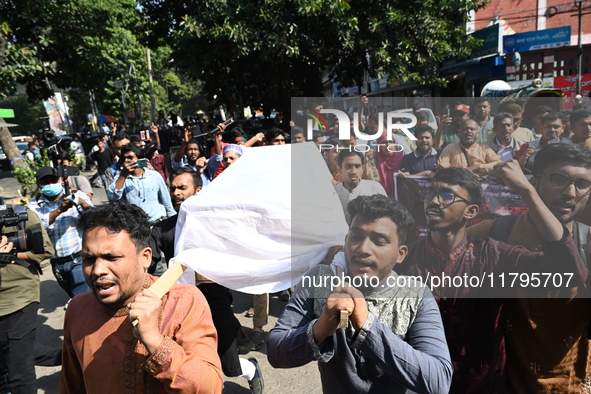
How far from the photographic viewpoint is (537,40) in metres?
17.9

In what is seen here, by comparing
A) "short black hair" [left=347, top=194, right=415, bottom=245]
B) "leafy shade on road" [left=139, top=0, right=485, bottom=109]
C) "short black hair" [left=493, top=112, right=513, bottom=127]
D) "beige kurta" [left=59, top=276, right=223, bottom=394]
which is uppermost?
"leafy shade on road" [left=139, top=0, right=485, bottom=109]

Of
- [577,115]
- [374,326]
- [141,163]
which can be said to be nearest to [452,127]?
[577,115]

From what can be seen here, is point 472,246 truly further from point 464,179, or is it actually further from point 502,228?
point 464,179

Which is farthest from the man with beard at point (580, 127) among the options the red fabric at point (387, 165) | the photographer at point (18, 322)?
the photographer at point (18, 322)

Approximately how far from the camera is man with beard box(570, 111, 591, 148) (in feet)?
5.58

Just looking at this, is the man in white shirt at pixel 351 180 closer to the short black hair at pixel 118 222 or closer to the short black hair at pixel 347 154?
the short black hair at pixel 347 154

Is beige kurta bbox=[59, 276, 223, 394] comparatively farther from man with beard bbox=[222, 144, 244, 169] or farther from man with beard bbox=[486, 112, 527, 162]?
man with beard bbox=[222, 144, 244, 169]

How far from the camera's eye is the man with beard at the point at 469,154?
5.48 ft

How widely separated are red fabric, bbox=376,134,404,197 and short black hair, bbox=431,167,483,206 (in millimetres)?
171

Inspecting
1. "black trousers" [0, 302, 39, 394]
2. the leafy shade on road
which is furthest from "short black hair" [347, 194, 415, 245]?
the leafy shade on road

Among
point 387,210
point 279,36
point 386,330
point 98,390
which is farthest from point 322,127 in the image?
point 279,36

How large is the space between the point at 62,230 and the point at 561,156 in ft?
Result: 12.2

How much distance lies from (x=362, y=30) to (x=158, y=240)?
411 inches

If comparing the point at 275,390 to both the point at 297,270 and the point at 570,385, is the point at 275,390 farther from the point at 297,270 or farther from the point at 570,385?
the point at 570,385
